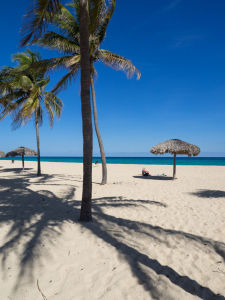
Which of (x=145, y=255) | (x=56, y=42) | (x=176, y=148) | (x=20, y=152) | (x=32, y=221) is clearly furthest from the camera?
(x=20, y=152)

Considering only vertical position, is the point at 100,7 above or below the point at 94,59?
below

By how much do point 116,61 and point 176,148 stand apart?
718cm

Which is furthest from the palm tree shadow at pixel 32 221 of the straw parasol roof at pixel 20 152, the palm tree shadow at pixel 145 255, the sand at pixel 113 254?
the straw parasol roof at pixel 20 152

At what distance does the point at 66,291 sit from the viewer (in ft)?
7.33

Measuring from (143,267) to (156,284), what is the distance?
0.36m

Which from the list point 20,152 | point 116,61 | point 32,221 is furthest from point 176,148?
point 20,152

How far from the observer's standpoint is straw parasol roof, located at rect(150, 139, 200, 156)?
40.9ft

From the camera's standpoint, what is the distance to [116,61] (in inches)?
341

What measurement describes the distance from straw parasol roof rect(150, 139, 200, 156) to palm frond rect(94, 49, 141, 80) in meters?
5.77

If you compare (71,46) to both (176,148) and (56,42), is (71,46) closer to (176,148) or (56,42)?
(56,42)

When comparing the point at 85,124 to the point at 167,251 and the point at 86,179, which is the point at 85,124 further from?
the point at 167,251

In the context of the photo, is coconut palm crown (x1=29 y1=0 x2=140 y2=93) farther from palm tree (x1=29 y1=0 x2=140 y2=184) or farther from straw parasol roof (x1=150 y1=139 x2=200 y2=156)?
straw parasol roof (x1=150 y1=139 x2=200 y2=156)

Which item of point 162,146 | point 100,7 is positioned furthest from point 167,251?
point 162,146

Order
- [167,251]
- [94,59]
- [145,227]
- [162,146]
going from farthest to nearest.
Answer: [162,146] < [94,59] < [145,227] < [167,251]
